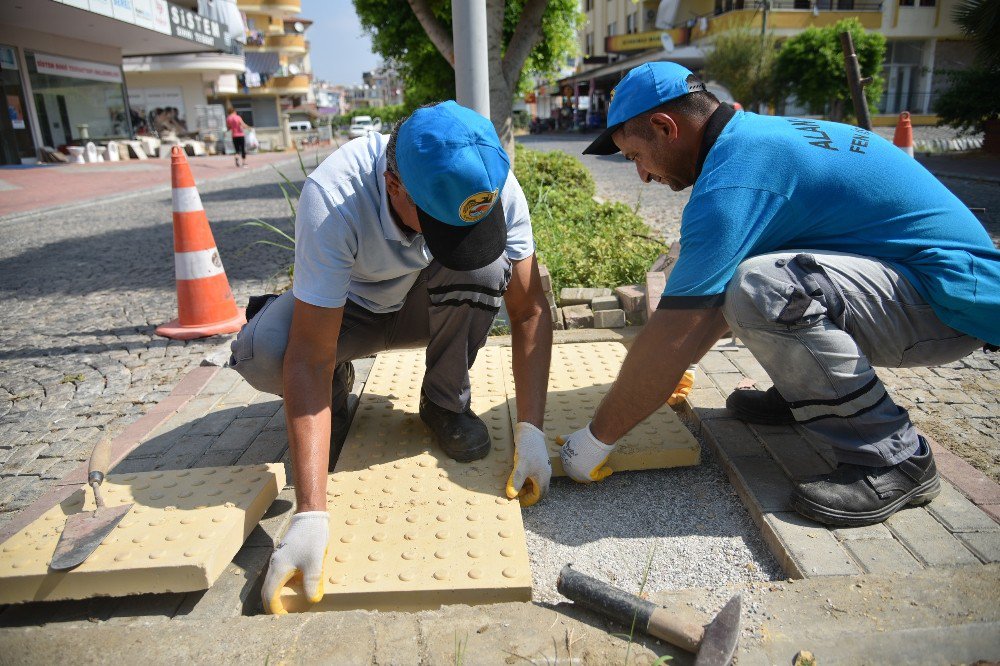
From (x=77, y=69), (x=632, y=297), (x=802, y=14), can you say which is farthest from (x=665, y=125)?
(x=802, y=14)

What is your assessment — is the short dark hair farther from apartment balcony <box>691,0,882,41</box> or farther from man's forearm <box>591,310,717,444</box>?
apartment balcony <box>691,0,882,41</box>

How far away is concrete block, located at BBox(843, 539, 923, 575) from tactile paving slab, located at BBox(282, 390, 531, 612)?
0.94 m

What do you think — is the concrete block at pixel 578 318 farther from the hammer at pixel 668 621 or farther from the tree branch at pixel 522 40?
the tree branch at pixel 522 40

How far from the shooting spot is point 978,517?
2016 mm

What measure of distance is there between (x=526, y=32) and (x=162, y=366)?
542 centimetres

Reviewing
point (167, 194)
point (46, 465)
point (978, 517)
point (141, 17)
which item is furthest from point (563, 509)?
point (141, 17)

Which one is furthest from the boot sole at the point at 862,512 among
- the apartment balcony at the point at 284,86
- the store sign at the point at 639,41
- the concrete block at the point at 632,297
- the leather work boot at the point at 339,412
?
the apartment balcony at the point at 284,86

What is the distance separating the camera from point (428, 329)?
2648 millimetres

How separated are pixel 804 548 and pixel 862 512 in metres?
0.24

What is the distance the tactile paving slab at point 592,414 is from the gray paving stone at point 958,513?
0.75 meters

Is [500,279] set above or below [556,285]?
above

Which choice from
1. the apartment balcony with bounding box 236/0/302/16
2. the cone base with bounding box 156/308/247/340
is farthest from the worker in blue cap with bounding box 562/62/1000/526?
the apartment balcony with bounding box 236/0/302/16

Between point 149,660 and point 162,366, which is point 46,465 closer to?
point 162,366

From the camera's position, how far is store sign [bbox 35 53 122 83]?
66.4ft
